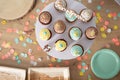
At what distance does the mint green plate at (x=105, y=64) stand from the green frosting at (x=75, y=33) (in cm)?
15

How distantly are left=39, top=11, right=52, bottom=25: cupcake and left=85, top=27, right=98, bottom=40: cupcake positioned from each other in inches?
7.4

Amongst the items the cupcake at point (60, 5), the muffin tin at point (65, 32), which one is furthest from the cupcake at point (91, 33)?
the cupcake at point (60, 5)

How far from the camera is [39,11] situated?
1519 mm

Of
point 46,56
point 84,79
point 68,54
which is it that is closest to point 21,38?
point 46,56

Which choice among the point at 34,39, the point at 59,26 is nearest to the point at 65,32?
the point at 59,26

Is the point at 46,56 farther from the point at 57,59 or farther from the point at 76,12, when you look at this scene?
the point at 76,12

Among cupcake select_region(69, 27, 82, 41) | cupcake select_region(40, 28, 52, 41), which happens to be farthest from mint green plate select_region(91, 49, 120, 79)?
cupcake select_region(40, 28, 52, 41)

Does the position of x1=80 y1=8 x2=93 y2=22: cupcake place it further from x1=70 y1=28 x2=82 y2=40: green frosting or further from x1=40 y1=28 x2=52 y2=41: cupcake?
x1=40 y1=28 x2=52 y2=41: cupcake

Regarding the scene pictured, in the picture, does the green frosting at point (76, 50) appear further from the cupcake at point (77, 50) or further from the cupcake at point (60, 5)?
the cupcake at point (60, 5)

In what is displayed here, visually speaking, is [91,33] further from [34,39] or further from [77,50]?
[34,39]

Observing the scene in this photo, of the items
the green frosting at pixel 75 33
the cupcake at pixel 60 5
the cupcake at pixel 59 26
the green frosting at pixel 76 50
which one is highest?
the cupcake at pixel 60 5

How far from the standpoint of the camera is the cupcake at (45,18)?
140 cm

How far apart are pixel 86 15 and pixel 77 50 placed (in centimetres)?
17

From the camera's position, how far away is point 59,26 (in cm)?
139
